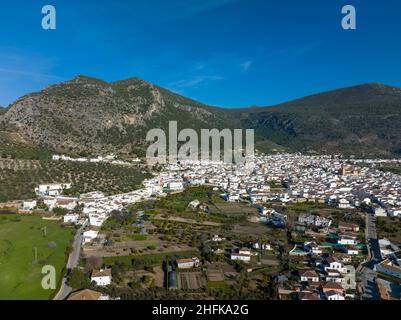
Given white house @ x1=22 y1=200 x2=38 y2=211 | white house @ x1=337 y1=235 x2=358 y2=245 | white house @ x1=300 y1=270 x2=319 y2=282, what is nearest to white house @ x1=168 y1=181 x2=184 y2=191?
white house @ x1=22 y1=200 x2=38 y2=211

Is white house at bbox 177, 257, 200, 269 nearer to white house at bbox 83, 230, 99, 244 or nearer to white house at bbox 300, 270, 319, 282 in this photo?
white house at bbox 300, 270, 319, 282

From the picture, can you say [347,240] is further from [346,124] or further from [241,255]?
[346,124]

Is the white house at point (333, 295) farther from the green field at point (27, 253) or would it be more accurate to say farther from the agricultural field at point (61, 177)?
the agricultural field at point (61, 177)

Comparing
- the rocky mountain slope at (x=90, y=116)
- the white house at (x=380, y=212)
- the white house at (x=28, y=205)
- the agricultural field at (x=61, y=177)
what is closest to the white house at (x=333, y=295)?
the white house at (x=380, y=212)

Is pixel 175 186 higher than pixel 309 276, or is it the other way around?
pixel 175 186

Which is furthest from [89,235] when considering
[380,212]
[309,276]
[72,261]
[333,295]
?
[380,212]
